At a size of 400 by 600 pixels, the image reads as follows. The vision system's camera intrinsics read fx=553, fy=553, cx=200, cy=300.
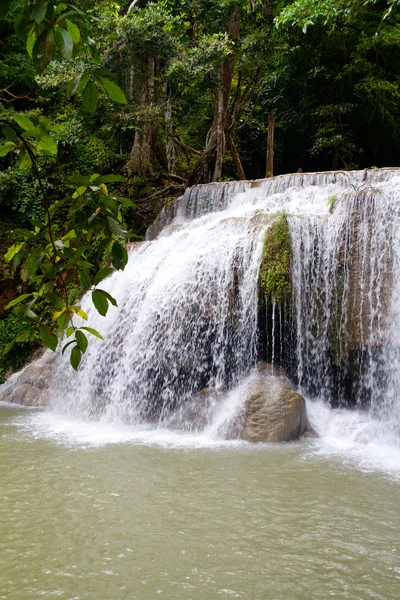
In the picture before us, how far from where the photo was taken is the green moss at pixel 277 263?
26.1 feet

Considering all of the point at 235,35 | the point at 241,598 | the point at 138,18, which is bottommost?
the point at 241,598

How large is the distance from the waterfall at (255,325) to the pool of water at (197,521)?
1433 mm

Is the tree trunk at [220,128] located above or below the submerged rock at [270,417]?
above

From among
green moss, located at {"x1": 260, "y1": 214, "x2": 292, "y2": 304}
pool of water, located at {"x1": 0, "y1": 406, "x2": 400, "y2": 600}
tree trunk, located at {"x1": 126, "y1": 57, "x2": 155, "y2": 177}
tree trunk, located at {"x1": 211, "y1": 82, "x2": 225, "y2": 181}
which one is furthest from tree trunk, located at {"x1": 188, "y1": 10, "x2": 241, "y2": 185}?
pool of water, located at {"x1": 0, "y1": 406, "x2": 400, "y2": 600}

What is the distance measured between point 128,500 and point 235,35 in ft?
41.2

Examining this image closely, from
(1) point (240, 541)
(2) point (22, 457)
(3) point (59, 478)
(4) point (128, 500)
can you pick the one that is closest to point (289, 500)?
(1) point (240, 541)

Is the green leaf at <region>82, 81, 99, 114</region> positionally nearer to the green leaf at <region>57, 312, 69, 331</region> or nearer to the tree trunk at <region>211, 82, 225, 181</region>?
the green leaf at <region>57, 312, 69, 331</region>

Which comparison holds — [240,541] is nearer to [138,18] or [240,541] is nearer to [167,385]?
[167,385]

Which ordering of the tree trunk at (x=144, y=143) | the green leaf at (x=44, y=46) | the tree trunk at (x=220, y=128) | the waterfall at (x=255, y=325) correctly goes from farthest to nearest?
the tree trunk at (x=144, y=143)
the tree trunk at (x=220, y=128)
the waterfall at (x=255, y=325)
the green leaf at (x=44, y=46)

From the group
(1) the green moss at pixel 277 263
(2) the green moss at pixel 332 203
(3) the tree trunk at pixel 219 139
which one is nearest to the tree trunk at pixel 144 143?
(3) the tree trunk at pixel 219 139

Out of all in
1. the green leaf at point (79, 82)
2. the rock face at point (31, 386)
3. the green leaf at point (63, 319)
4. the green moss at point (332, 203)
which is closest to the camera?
the green leaf at point (79, 82)

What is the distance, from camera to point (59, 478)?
16.7 feet

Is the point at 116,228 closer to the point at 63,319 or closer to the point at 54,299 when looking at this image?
the point at 54,299

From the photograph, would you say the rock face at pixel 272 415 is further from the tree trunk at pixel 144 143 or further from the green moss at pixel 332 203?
the tree trunk at pixel 144 143
